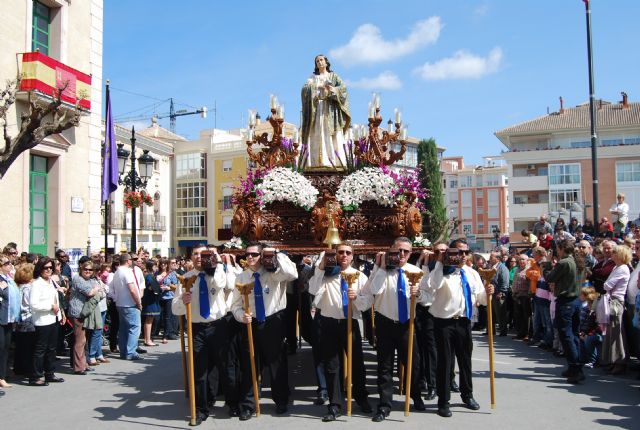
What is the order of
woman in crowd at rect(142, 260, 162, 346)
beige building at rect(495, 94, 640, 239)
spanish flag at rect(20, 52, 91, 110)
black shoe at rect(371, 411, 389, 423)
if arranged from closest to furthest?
black shoe at rect(371, 411, 389, 423) → woman in crowd at rect(142, 260, 162, 346) → spanish flag at rect(20, 52, 91, 110) → beige building at rect(495, 94, 640, 239)

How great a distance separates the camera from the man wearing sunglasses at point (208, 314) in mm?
7285

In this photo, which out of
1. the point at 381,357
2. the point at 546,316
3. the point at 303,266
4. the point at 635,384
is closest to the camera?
the point at 381,357

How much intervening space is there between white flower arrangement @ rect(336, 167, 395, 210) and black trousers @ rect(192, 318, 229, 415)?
2.80 metres

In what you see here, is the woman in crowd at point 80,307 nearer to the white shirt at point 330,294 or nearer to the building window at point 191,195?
the white shirt at point 330,294

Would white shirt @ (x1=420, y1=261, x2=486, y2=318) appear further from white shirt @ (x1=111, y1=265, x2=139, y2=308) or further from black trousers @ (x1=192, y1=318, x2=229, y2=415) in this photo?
white shirt @ (x1=111, y1=265, x2=139, y2=308)

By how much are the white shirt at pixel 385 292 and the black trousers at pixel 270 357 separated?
1.06 m

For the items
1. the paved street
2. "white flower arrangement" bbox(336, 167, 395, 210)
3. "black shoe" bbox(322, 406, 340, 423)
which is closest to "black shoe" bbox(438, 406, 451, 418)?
the paved street

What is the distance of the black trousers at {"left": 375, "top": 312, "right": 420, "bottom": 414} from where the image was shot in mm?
7047

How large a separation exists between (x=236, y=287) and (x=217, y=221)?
45.1m

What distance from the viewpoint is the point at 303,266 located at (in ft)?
31.9

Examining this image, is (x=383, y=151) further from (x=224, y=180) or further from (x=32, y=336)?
(x=224, y=180)

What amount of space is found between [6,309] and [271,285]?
12.4ft

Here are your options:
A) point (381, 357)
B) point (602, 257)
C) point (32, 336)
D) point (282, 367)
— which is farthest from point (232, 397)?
point (602, 257)

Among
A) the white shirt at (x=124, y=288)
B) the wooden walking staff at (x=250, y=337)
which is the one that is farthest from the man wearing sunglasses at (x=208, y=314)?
the white shirt at (x=124, y=288)
